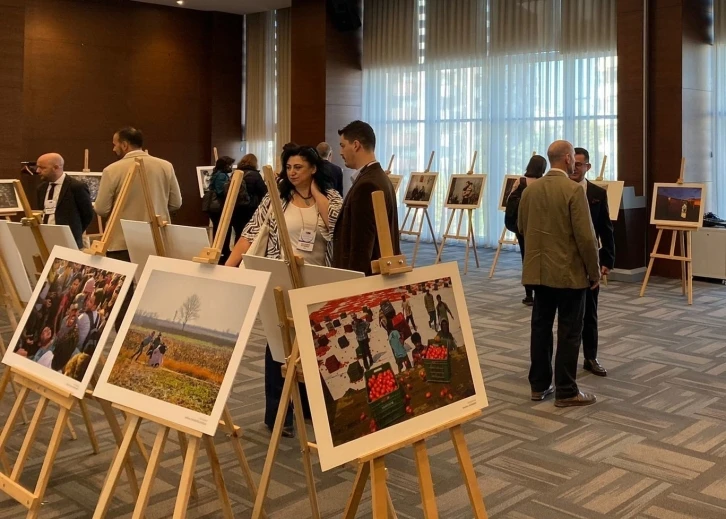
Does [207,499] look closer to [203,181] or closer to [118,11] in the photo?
[203,181]

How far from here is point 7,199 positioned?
799cm

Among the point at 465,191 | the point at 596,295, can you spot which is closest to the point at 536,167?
the point at 596,295

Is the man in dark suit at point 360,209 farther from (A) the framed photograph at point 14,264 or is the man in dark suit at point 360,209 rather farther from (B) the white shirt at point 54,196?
(B) the white shirt at point 54,196

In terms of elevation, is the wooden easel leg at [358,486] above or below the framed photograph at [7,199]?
below

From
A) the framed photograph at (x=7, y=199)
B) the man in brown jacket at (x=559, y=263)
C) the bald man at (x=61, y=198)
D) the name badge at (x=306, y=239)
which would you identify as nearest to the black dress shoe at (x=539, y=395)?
the man in brown jacket at (x=559, y=263)

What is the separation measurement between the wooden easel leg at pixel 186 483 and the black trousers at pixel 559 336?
273cm

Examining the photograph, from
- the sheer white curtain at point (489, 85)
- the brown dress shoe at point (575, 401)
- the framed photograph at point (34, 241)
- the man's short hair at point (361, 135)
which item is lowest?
the brown dress shoe at point (575, 401)

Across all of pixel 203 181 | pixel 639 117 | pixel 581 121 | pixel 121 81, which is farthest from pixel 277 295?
pixel 121 81

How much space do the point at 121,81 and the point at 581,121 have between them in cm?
719

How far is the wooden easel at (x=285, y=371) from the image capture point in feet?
9.25

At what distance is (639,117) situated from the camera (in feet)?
Answer: 30.4

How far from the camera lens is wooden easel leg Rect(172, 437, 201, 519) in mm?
2322

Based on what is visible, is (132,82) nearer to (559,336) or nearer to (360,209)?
(559,336)

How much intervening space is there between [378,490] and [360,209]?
1629 mm
